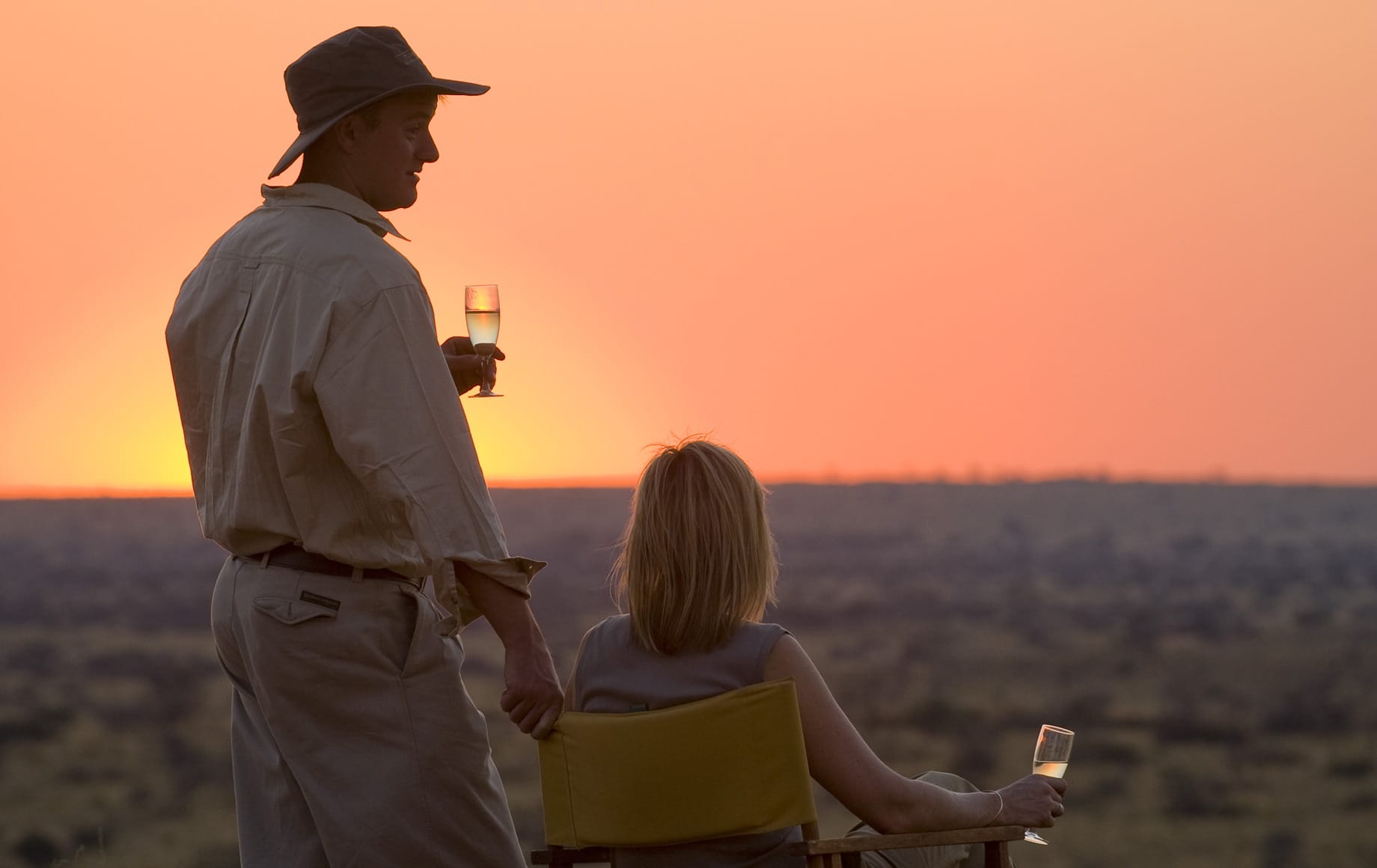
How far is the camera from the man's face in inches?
94.5

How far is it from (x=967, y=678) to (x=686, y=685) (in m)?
15.9

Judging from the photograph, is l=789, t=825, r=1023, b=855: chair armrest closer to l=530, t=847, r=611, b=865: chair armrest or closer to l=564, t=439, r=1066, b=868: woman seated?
l=564, t=439, r=1066, b=868: woman seated

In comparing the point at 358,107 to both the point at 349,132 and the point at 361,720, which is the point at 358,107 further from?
the point at 361,720

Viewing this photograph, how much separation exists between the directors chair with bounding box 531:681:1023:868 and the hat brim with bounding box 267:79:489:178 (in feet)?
2.80

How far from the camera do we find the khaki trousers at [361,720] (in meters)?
2.28

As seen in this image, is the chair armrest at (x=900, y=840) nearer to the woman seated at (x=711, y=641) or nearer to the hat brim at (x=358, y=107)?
the woman seated at (x=711, y=641)

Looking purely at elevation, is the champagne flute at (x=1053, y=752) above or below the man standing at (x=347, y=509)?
below

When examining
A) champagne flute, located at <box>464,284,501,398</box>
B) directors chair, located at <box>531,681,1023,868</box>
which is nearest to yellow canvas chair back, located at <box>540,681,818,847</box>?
directors chair, located at <box>531,681,1023,868</box>

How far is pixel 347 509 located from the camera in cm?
227

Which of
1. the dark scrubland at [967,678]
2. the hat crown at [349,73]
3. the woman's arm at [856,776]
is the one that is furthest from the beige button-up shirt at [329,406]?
the dark scrubland at [967,678]

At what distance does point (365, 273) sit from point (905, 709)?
13226 millimetres

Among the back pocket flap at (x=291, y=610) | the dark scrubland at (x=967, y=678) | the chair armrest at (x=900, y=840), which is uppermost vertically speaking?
the back pocket flap at (x=291, y=610)

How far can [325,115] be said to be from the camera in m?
→ 2.36

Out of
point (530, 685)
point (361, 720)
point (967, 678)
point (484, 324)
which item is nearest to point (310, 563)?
point (361, 720)
